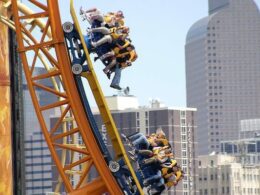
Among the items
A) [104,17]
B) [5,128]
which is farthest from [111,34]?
[5,128]

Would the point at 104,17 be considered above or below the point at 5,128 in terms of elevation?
above

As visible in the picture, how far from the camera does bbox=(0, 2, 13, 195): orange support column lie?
55.8 metres

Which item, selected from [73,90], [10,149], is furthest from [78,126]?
[10,149]

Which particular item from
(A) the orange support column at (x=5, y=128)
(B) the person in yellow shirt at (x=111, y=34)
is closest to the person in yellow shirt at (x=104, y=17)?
(B) the person in yellow shirt at (x=111, y=34)

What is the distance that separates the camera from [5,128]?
56281mm

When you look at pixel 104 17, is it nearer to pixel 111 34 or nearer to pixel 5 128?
pixel 111 34

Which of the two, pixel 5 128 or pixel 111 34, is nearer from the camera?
pixel 111 34

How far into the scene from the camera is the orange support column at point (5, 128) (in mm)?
55781

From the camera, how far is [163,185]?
47.9m

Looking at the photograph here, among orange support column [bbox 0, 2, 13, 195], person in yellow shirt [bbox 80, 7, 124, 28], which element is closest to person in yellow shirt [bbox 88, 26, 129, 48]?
person in yellow shirt [bbox 80, 7, 124, 28]

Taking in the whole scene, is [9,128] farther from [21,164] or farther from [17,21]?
[17,21]

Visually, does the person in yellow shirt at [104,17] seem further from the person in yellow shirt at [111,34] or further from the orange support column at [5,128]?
the orange support column at [5,128]

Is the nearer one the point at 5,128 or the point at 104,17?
the point at 104,17

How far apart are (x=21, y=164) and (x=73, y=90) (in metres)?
12.2
